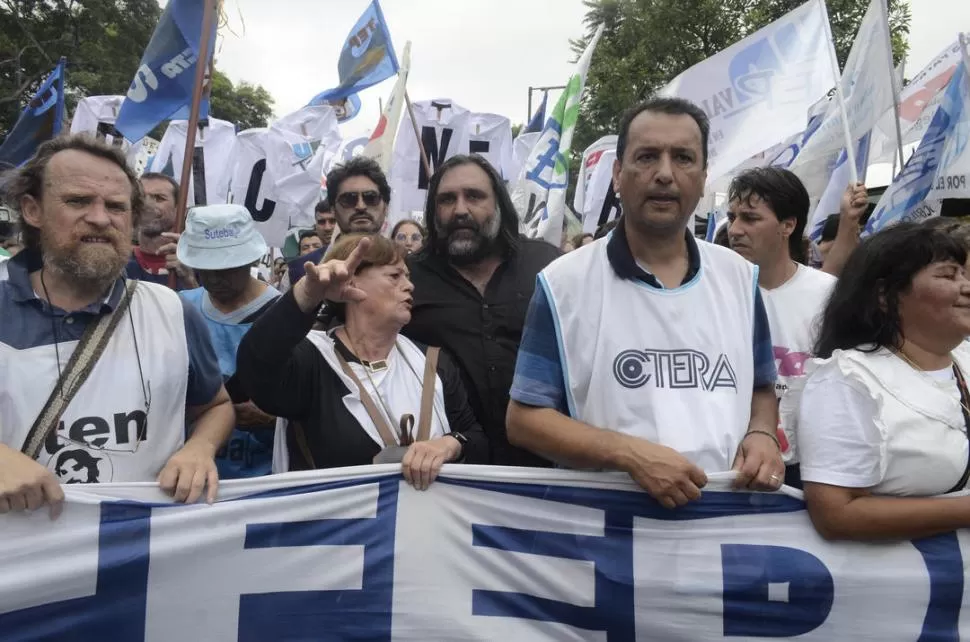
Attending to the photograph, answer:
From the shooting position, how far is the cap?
130 inches

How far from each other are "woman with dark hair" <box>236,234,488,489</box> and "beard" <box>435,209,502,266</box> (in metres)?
0.33

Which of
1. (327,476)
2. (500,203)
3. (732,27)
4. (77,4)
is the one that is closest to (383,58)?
(500,203)

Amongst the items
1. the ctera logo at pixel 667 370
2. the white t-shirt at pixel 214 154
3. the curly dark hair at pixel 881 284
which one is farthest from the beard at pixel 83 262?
the white t-shirt at pixel 214 154

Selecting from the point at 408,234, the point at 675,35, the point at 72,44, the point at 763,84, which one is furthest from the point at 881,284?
the point at 72,44

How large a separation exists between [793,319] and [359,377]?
1591mm

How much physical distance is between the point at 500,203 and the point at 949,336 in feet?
5.40

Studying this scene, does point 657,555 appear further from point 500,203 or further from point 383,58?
point 383,58

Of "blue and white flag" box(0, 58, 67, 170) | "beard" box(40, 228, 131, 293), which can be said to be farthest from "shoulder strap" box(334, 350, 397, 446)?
"blue and white flag" box(0, 58, 67, 170)

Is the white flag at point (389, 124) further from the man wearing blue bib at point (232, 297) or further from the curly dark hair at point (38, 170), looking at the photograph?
the curly dark hair at point (38, 170)

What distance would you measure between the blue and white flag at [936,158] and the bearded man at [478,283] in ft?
7.97

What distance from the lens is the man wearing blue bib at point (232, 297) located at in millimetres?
3082

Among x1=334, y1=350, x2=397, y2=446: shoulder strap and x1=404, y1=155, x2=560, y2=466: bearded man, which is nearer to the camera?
x1=334, y1=350, x2=397, y2=446: shoulder strap

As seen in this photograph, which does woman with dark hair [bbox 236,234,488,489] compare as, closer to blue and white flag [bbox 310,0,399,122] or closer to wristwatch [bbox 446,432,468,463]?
wristwatch [bbox 446,432,468,463]

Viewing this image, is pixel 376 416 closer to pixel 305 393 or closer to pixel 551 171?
pixel 305 393
